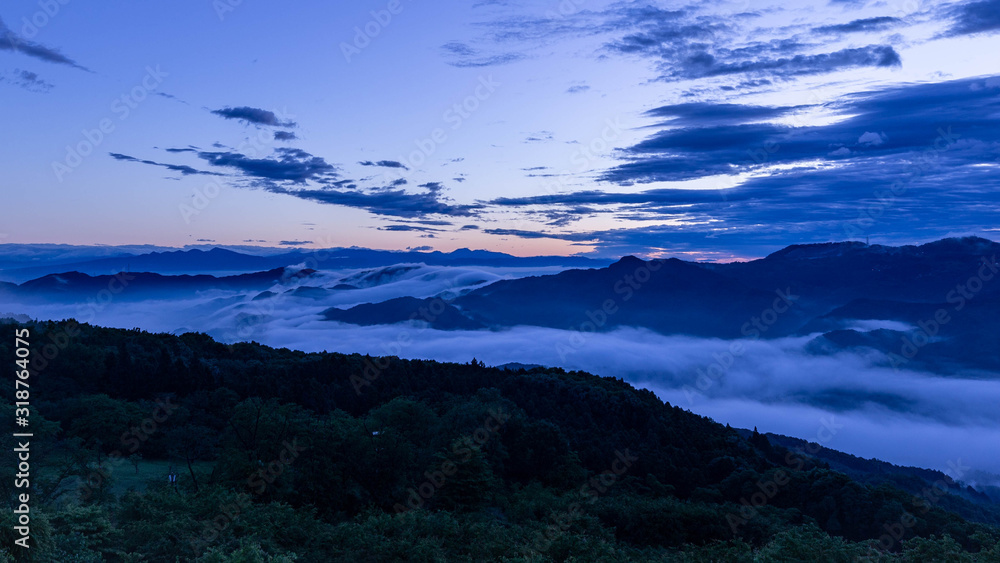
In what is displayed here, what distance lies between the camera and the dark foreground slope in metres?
27.8

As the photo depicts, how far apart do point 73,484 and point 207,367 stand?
43.3m

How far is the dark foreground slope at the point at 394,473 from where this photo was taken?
2783 cm

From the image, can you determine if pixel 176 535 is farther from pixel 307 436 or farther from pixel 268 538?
pixel 307 436

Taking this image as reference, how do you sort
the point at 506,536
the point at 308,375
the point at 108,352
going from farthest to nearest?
the point at 308,375, the point at 108,352, the point at 506,536

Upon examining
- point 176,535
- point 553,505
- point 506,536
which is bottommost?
point 553,505

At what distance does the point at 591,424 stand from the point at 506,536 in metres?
50.1

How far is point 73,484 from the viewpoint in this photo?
34469 millimetres

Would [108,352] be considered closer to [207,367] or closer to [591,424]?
[207,367]

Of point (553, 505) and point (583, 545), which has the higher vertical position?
point (583, 545)

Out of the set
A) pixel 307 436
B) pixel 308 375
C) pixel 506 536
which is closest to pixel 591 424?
pixel 308 375

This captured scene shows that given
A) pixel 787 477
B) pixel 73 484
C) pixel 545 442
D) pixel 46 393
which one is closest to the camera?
pixel 73 484

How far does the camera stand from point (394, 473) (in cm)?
4425

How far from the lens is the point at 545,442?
59438 mm

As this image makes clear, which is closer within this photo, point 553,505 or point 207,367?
point 553,505
